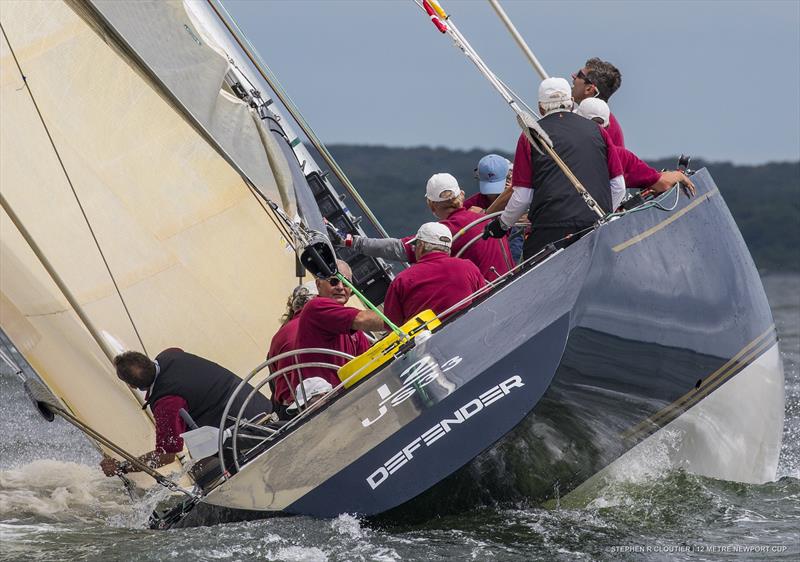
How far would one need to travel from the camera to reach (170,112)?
9.09 metres

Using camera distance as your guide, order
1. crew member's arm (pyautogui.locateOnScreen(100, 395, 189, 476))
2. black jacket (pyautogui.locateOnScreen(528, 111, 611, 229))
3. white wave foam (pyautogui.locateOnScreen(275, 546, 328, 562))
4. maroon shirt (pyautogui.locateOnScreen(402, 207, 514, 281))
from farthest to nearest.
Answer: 1. maroon shirt (pyautogui.locateOnScreen(402, 207, 514, 281))
2. crew member's arm (pyautogui.locateOnScreen(100, 395, 189, 476))
3. black jacket (pyautogui.locateOnScreen(528, 111, 611, 229))
4. white wave foam (pyautogui.locateOnScreen(275, 546, 328, 562))

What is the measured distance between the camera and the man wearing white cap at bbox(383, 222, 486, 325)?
21.7 feet

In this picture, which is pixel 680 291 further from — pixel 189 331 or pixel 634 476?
pixel 189 331

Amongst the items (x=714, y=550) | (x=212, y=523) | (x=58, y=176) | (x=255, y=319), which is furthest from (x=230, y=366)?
(x=714, y=550)

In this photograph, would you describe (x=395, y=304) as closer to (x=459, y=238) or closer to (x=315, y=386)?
(x=315, y=386)

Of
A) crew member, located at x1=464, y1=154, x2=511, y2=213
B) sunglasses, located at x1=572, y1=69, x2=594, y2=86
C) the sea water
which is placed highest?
sunglasses, located at x1=572, y1=69, x2=594, y2=86

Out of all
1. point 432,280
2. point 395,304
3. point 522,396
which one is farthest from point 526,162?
point 522,396

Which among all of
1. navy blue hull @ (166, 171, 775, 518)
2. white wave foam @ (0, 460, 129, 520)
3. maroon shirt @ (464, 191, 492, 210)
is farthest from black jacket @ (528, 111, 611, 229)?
white wave foam @ (0, 460, 129, 520)

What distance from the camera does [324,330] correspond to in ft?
22.4

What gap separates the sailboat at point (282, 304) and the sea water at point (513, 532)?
104mm

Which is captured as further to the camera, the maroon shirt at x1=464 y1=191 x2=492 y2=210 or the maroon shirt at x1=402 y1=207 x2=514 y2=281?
the maroon shirt at x1=464 y1=191 x2=492 y2=210

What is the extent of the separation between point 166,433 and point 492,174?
2.27 metres

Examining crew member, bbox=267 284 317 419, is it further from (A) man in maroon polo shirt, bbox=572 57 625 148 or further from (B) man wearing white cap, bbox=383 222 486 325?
(A) man in maroon polo shirt, bbox=572 57 625 148

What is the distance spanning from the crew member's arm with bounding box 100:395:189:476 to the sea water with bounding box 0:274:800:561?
0.28 m
